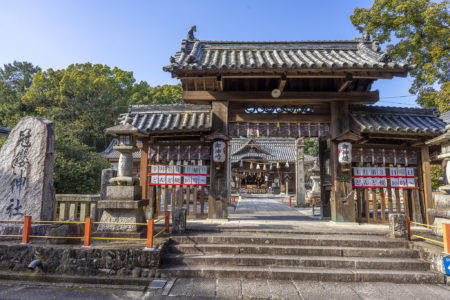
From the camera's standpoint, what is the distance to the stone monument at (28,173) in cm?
637

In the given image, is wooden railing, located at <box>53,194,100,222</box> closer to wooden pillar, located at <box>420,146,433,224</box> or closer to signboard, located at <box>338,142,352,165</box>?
signboard, located at <box>338,142,352,165</box>

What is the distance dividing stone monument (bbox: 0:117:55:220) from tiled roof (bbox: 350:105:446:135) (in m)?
9.83

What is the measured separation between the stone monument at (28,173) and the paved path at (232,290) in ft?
6.99

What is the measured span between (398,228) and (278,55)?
7383mm

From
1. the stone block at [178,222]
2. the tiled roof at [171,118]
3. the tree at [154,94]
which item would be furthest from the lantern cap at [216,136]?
the tree at [154,94]

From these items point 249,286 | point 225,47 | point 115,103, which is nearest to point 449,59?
point 225,47

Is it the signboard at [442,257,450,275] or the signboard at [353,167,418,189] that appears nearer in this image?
the signboard at [442,257,450,275]

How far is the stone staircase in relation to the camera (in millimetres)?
4945

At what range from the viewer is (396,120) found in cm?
887

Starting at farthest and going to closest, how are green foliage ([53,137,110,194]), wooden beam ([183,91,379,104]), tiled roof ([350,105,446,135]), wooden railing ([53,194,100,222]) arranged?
green foliage ([53,137,110,194])
wooden beam ([183,91,379,104])
tiled roof ([350,105,446,135])
wooden railing ([53,194,100,222])

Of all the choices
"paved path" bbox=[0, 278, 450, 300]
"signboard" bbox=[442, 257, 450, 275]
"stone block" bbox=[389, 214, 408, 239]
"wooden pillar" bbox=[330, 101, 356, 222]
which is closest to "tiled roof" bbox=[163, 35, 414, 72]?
"wooden pillar" bbox=[330, 101, 356, 222]

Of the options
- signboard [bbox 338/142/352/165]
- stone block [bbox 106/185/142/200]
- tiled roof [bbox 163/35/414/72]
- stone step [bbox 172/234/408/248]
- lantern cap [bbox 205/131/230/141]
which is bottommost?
stone step [bbox 172/234/408/248]

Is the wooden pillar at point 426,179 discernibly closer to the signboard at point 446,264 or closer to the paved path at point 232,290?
the signboard at point 446,264

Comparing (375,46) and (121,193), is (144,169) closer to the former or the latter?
(121,193)
